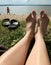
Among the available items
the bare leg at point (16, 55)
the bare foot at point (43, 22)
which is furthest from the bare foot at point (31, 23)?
the bare leg at point (16, 55)

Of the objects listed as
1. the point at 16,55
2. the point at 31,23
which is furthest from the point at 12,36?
the point at 16,55

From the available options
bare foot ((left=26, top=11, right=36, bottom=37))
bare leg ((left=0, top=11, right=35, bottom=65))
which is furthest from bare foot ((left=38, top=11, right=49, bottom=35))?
bare leg ((left=0, top=11, right=35, bottom=65))

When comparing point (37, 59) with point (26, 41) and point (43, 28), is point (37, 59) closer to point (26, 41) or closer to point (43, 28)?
point (26, 41)

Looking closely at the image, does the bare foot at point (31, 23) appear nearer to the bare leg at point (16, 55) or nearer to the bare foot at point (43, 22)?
the bare foot at point (43, 22)

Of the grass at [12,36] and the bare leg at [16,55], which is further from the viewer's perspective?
the grass at [12,36]

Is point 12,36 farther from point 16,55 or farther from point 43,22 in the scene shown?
point 16,55

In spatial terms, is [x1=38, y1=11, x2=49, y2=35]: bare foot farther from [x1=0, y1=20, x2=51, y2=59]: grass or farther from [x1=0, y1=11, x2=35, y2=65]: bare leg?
[x1=0, y1=11, x2=35, y2=65]: bare leg

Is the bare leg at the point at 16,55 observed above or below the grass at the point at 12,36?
above

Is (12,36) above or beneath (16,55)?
beneath

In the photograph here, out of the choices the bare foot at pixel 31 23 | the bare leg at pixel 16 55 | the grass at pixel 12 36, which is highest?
the bare leg at pixel 16 55

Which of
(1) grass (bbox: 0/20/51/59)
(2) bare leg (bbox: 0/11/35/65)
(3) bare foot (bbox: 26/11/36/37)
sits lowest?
(1) grass (bbox: 0/20/51/59)

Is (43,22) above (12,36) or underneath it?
above

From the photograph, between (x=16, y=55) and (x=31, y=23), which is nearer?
(x=16, y=55)

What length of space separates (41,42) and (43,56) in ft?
0.82
